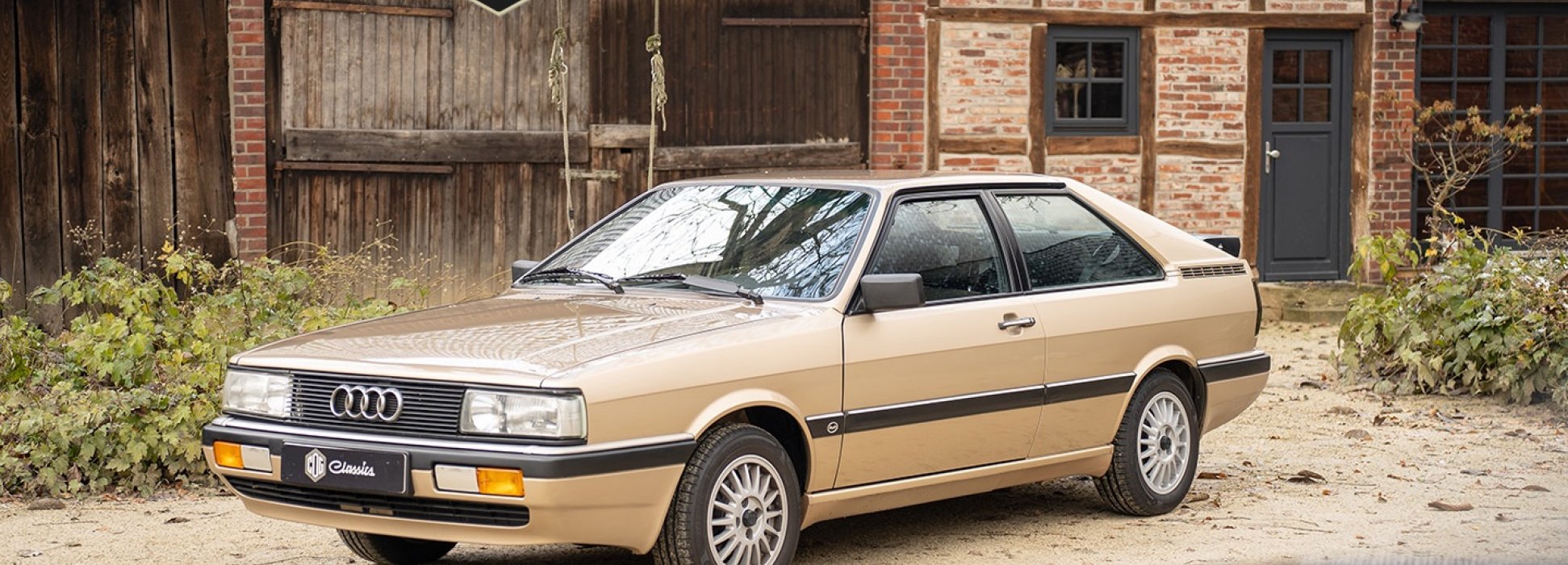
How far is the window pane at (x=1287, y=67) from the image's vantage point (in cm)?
1479

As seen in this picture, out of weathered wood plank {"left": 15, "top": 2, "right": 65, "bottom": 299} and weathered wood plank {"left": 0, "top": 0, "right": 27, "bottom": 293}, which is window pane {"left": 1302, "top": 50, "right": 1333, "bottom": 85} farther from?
weathered wood plank {"left": 0, "top": 0, "right": 27, "bottom": 293}

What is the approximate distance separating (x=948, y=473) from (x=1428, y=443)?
12.1 ft

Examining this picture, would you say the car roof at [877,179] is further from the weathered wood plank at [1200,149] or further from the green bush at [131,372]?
the weathered wood plank at [1200,149]

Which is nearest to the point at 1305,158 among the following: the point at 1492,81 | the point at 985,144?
the point at 1492,81

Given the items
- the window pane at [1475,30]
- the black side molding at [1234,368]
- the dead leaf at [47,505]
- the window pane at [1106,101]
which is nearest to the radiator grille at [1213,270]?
the black side molding at [1234,368]

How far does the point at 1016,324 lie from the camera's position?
634 centimetres

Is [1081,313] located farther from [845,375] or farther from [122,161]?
[122,161]

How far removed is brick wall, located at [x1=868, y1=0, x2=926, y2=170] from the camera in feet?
44.6

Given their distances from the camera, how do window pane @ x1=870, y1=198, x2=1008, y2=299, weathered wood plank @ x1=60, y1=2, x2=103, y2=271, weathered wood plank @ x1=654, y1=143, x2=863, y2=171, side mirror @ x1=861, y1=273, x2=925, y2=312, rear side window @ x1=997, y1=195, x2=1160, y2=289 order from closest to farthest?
side mirror @ x1=861, y1=273, x2=925, y2=312 → window pane @ x1=870, y1=198, x2=1008, y2=299 → rear side window @ x1=997, y1=195, x2=1160, y2=289 → weathered wood plank @ x1=60, y1=2, x2=103, y2=271 → weathered wood plank @ x1=654, y1=143, x2=863, y2=171

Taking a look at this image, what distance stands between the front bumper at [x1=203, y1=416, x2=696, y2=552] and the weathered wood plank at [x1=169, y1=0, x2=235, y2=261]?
736 cm

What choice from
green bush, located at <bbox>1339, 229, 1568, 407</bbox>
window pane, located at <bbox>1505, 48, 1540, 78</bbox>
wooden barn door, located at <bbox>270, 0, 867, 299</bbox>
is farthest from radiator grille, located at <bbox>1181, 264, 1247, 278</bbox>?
window pane, located at <bbox>1505, 48, 1540, 78</bbox>

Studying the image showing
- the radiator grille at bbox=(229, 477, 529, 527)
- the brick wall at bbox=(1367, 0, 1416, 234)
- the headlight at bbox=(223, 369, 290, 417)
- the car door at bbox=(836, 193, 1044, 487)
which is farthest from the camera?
the brick wall at bbox=(1367, 0, 1416, 234)

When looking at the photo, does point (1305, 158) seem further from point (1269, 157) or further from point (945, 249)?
point (945, 249)

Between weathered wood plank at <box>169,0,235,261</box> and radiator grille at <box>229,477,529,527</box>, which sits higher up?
weathered wood plank at <box>169,0,235,261</box>
